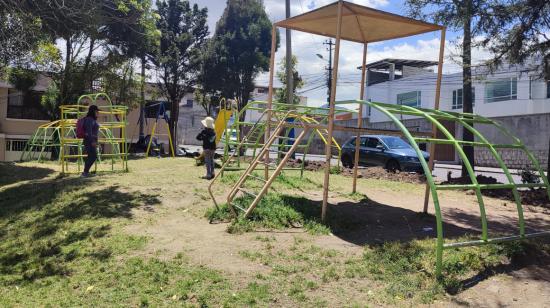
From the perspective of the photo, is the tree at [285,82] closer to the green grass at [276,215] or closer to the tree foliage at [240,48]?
the tree foliage at [240,48]

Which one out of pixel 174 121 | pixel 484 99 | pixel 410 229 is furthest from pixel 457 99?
pixel 410 229

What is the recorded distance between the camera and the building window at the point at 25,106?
26.7m

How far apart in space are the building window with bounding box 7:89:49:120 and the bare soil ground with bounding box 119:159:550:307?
2062 cm

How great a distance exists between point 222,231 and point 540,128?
24.3 metres

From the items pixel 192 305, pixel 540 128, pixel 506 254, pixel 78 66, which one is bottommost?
pixel 192 305

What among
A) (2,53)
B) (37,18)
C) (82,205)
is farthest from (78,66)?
(82,205)

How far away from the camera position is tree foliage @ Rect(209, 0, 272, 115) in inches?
1191

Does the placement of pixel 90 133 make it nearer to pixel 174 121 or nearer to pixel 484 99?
pixel 174 121

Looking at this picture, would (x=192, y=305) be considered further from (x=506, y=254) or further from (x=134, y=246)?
(x=506, y=254)

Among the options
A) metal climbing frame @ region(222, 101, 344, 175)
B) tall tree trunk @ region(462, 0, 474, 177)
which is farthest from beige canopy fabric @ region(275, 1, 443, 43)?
metal climbing frame @ region(222, 101, 344, 175)

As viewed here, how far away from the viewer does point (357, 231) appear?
6.59m

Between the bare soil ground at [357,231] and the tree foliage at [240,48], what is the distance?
69.5ft

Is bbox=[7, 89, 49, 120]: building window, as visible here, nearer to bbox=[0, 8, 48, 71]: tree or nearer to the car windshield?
bbox=[0, 8, 48, 71]: tree

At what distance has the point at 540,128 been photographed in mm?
25656
